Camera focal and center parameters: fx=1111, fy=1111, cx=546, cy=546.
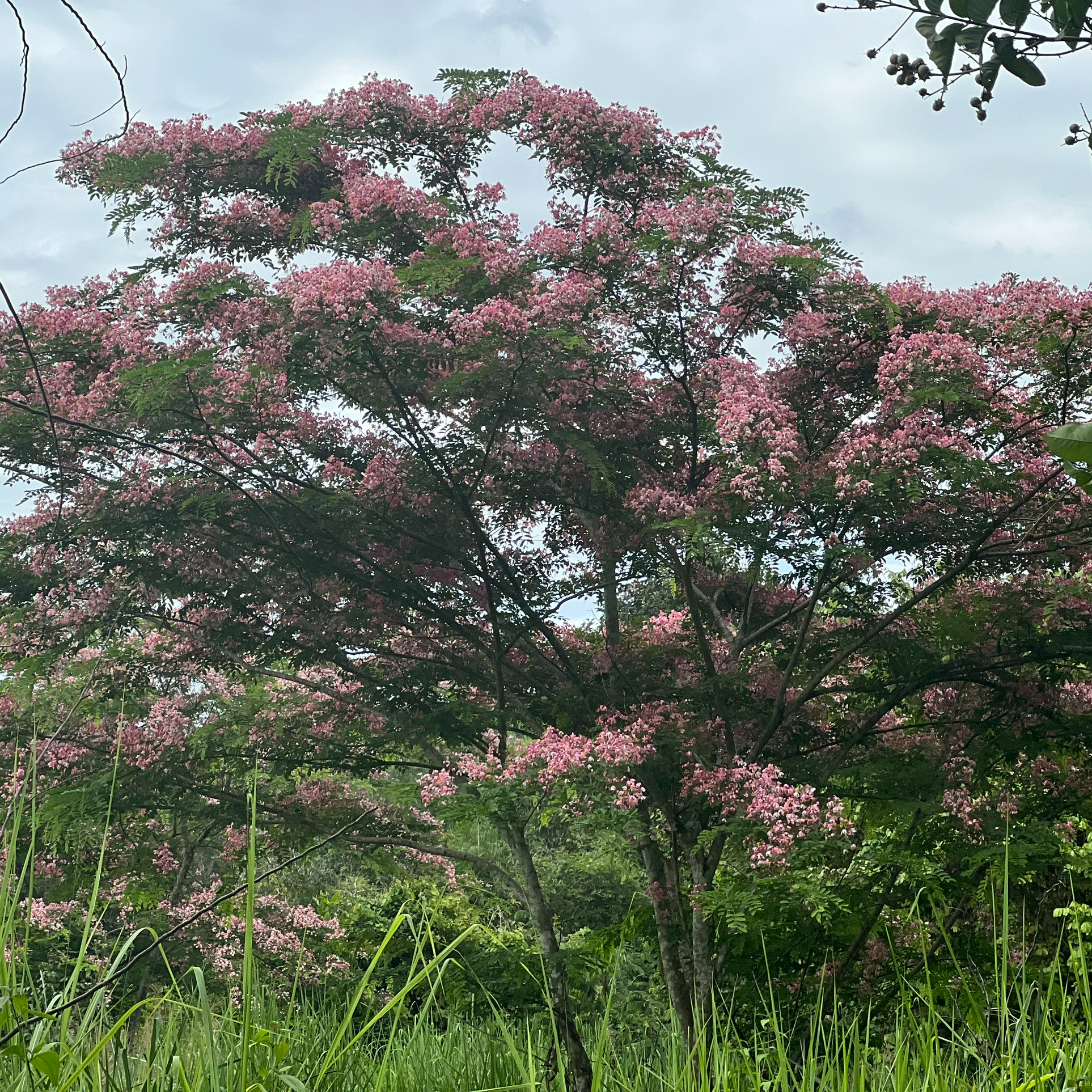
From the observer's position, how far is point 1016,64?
8.82ft

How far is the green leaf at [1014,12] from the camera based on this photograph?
2.60 metres

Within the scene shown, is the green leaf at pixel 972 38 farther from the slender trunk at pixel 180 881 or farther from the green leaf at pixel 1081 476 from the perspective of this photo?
the slender trunk at pixel 180 881

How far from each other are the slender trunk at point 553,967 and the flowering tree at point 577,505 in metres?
0.07

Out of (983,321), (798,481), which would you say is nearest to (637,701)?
(798,481)

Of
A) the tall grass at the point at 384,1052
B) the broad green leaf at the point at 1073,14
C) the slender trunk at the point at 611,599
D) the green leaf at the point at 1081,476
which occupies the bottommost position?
the tall grass at the point at 384,1052

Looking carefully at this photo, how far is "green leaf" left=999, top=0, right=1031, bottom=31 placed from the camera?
2604 millimetres

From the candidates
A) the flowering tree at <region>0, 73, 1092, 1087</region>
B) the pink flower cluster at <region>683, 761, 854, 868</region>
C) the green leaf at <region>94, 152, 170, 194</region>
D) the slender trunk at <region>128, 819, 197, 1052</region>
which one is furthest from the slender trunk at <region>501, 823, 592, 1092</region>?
the green leaf at <region>94, 152, 170, 194</region>

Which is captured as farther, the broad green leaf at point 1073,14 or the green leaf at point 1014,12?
the green leaf at point 1014,12

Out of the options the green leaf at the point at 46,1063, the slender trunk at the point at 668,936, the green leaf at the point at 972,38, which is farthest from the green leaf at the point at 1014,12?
the slender trunk at the point at 668,936

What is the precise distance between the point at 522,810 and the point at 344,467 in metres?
2.83

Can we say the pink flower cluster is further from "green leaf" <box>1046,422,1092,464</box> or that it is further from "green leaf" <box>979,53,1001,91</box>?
"green leaf" <box>1046,422,1092,464</box>

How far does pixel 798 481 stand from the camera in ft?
20.8

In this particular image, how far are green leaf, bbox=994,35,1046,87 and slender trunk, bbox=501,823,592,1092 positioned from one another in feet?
15.3

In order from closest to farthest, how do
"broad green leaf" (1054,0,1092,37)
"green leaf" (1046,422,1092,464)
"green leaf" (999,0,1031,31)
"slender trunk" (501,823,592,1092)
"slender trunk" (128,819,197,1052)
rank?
"green leaf" (1046,422,1092,464), "broad green leaf" (1054,0,1092,37), "green leaf" (999,0,1031,31), "slender trunk" (501,823,592,1092), "slender trunk" (128,819,197,1052)
